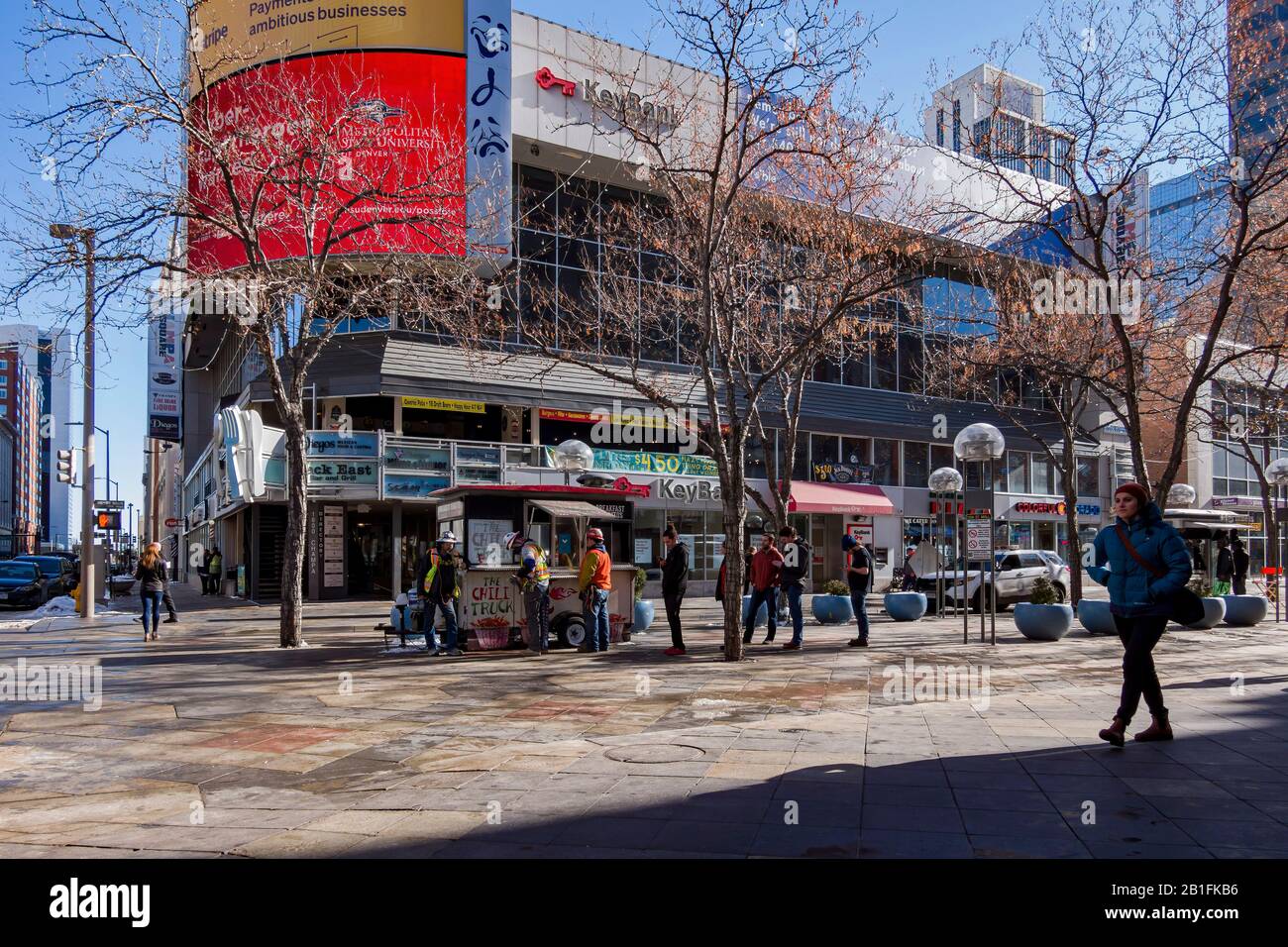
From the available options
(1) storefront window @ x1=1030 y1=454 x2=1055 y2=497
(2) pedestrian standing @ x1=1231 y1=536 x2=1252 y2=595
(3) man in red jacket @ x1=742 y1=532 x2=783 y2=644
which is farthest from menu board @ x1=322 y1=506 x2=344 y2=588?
(1) storefront window @ x1=1030 y1=454 x2=1055 y2=497

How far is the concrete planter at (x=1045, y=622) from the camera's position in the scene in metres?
15.7

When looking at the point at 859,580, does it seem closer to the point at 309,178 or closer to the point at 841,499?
the point at 309,178

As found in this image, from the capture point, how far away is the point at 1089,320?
69.5 feet

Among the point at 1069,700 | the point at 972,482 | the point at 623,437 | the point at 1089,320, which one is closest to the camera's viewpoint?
the point at 1069,700

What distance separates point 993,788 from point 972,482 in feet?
122

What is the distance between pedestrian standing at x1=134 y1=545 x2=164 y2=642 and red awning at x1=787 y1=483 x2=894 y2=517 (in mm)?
21340

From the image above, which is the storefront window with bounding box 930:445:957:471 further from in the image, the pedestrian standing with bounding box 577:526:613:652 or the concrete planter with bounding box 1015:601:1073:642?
the pedestrian standing with bounding box 577:526:613:652

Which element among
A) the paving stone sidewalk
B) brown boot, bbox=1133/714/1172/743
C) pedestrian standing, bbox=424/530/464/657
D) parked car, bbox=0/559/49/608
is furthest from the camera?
parked car, bbox=0/559/49/608

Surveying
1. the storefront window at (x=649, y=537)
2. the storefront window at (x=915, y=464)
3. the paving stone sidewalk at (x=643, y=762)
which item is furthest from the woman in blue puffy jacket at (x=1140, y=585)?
the storefront window at (x=915, y=464)

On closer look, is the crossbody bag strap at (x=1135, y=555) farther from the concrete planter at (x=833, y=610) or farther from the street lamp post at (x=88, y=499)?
the street lamp post at (x=88, y=499)

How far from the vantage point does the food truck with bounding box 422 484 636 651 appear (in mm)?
13867

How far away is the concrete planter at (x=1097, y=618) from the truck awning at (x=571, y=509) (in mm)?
8637
